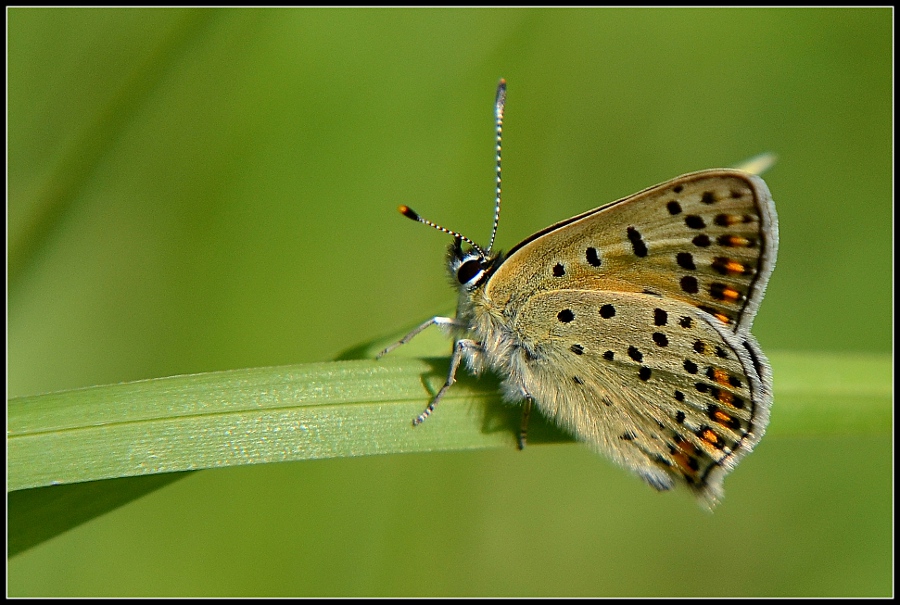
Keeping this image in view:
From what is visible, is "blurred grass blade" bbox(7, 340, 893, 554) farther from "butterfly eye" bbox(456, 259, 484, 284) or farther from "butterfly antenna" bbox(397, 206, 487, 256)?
→ "butterfly antenna" bbox(397, 206, 487, 256)

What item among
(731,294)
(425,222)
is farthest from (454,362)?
(731,294)

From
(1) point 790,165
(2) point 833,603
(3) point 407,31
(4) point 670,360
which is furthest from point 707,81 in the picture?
(2) point 833,603

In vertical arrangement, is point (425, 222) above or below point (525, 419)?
above

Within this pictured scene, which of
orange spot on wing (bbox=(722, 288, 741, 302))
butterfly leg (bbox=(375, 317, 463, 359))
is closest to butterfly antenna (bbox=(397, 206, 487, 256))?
butterfly leg (bbox=(375, 317, 463, 359))

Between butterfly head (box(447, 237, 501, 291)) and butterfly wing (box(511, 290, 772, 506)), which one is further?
butterfly head (box(447, 237, 501, 291))

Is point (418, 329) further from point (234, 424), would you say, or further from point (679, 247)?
point (679, 247)

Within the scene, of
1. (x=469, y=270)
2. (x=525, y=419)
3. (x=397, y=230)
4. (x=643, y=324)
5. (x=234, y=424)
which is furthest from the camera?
(x=397, y=230)
